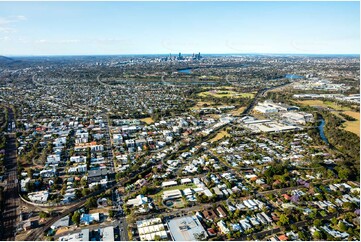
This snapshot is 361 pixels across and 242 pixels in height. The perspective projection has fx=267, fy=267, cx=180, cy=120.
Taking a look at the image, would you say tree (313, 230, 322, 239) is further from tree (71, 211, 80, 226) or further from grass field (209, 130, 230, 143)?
grass field (209, 130, 230, 143)

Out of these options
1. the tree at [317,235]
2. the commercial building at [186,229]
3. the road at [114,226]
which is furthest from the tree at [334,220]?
the road at [114,226]

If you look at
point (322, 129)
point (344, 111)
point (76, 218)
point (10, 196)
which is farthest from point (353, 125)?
point (10, 196)

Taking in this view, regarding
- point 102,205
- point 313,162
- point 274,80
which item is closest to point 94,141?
point 102,205

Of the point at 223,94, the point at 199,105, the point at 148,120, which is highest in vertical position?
the point at 223,94

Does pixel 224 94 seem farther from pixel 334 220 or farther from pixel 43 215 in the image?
pixel 43 215

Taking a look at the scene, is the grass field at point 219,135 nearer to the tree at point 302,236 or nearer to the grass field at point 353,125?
the grass field at point 353,125

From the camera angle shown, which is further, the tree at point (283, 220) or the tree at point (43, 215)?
the tree at point (43, 215)

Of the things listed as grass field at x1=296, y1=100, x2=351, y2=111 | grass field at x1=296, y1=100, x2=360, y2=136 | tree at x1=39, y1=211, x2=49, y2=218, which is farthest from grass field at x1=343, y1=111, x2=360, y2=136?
tree at x1=39, y1=211, x2=49, y2=218

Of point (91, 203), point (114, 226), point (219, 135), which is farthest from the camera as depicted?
point (219, 135)

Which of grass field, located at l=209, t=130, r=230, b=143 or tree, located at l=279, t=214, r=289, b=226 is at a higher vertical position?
grass field, located at l=209, t=130, r=230, b=143

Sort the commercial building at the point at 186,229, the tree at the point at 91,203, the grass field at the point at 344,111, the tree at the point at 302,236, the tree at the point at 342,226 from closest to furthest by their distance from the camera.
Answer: the tree at the point at 302,236, the commercial building at the point at 186,229, the tree at the point at 342,226, the tree at the point at 91,203, the grass field at the point at 344,111
